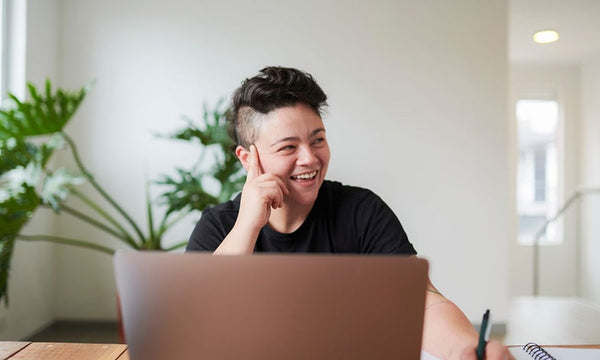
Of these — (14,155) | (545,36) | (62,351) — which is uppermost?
(545,36)

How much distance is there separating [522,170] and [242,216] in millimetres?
6092

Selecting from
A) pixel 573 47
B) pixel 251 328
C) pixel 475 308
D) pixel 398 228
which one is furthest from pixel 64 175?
pixel 573 47

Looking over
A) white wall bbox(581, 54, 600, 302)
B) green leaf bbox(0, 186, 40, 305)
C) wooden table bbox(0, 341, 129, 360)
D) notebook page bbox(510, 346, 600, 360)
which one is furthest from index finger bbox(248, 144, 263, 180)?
white wall bbox(581, 54, 600, 302)

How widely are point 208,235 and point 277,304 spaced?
0.83m

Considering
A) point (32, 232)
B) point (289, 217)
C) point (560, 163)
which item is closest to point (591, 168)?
point (560, 163)

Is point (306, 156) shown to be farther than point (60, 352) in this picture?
Yes

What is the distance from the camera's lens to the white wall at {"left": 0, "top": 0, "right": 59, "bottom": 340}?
Answer: 10.5 ft

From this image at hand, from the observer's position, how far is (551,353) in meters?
0.99

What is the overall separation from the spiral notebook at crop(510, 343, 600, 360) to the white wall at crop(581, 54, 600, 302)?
5418 millimetres

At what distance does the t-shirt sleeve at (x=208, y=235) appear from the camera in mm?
1396

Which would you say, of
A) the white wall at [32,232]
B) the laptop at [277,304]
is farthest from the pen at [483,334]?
the white wall at [32,232]

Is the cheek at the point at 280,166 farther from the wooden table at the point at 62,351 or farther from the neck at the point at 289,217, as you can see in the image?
the wooden table at the point at 62,351

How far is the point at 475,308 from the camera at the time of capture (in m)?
3.86

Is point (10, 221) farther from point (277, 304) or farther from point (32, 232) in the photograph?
point (277, 304)
